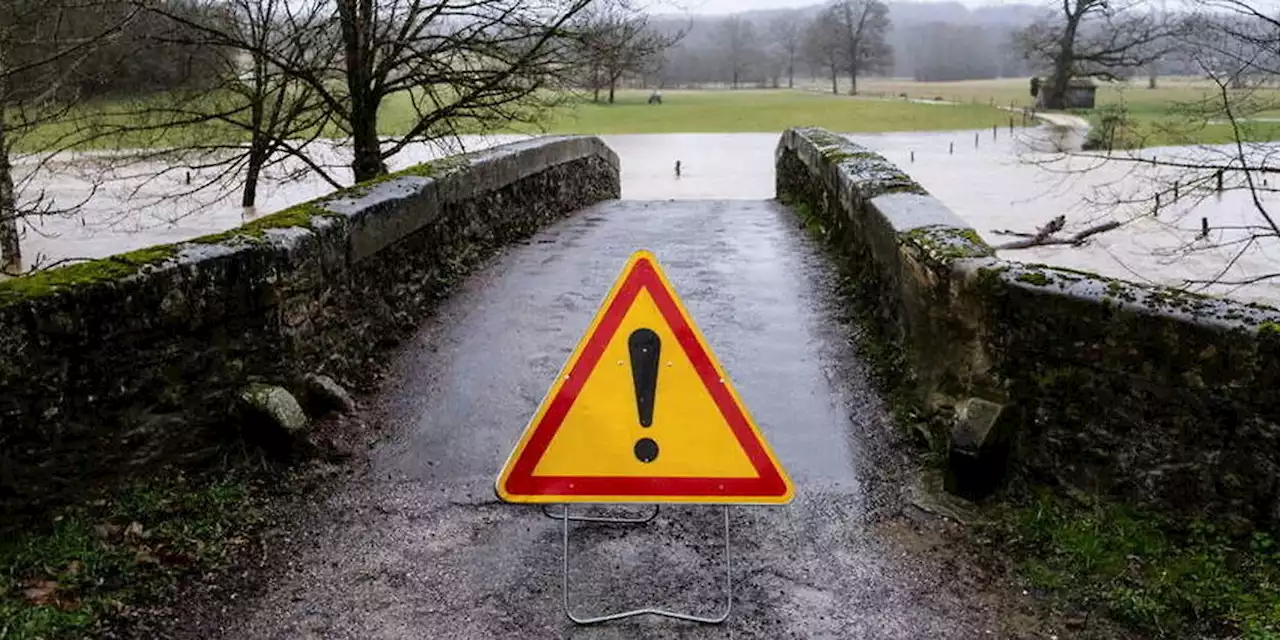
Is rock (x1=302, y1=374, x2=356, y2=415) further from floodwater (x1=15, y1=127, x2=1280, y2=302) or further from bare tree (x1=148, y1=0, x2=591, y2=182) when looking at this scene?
bare tree (x1=148, y1=0, x2=591, y2=182)

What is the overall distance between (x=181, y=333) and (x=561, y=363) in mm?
2504

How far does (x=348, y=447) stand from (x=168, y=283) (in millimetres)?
1229

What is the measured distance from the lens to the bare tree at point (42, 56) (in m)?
10.5

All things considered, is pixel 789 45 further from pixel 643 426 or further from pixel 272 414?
pixel 643 426

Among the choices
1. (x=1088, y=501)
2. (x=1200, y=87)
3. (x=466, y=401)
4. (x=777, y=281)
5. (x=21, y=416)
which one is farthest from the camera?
(x=1200, y=87)

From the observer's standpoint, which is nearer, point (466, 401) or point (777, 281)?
point (466, 401)

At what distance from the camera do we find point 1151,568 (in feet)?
11.6

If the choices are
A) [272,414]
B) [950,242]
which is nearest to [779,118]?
[950,242]

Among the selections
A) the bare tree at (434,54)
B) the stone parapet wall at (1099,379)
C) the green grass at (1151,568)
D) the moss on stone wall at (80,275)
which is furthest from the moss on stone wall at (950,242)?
the bare tree at (434,54)

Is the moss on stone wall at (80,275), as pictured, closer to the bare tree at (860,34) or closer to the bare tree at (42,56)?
the bare tree at (42,56)

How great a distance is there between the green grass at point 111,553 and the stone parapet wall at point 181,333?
121 millimetres

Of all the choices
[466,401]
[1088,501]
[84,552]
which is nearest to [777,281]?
[466,401]

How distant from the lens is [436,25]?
12805 millimetres

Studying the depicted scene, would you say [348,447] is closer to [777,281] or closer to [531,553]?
[531,553]
